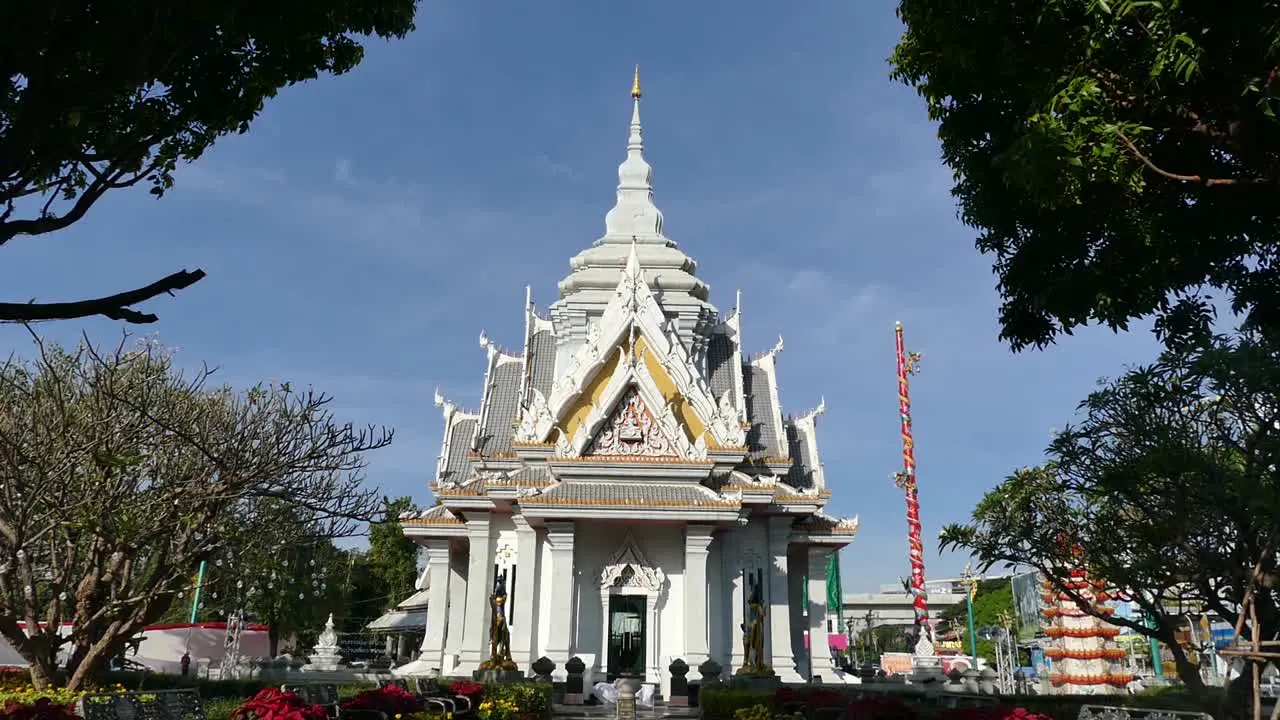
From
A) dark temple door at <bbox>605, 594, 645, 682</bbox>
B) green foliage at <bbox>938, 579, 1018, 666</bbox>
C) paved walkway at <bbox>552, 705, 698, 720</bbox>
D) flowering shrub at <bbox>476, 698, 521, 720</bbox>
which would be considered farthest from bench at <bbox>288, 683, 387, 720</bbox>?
green foliage at <bbox>938, 579, 1018, 666</bbox>

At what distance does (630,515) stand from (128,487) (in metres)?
10.2

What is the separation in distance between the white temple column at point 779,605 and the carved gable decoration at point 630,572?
2.98 metres

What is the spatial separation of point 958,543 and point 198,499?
36.3 feet

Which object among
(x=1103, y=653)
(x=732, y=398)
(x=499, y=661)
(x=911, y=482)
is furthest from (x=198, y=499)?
(x=1103, y=653)

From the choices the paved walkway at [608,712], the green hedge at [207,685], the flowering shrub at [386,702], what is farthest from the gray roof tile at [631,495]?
the flowering shrub at [386,702]

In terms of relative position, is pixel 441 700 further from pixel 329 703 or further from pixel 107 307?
pixel 107 307

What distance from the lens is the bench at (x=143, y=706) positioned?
7.57 meters

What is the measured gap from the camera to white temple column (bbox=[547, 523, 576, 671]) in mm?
20906

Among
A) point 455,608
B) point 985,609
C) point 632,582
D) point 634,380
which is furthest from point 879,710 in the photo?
point 985,609

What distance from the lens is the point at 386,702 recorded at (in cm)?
1129

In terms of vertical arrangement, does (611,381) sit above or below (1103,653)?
above

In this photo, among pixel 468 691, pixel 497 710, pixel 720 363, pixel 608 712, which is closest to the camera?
pixel 497 710

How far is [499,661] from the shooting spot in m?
20.3

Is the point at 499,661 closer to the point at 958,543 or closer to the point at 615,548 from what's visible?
the point at 615,548
